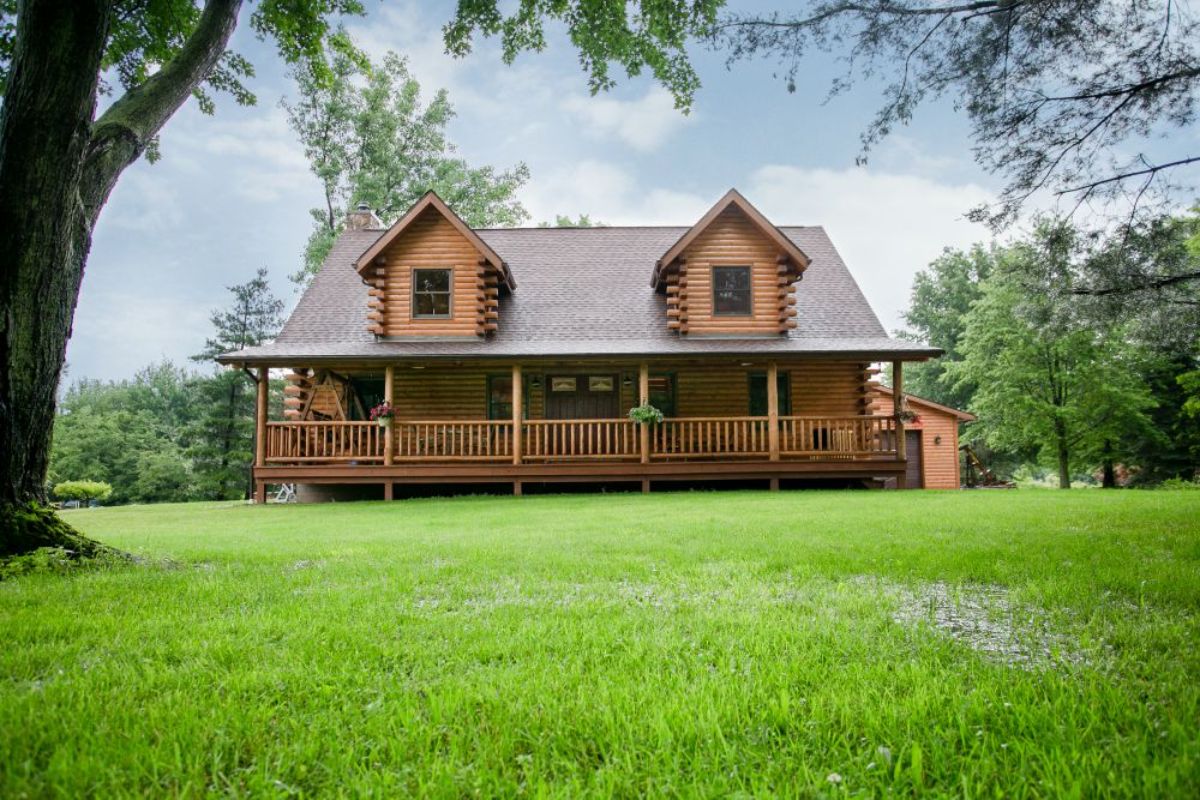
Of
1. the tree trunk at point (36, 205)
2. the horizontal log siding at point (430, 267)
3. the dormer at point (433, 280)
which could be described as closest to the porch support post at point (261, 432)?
the dormer at point (433, 280)

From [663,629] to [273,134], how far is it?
29.4m

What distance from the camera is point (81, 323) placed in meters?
88.0

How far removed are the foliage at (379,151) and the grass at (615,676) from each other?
77.0 feet

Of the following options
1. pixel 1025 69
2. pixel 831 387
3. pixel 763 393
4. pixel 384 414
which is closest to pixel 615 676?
pixel 1025 69

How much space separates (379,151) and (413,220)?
12.3 m

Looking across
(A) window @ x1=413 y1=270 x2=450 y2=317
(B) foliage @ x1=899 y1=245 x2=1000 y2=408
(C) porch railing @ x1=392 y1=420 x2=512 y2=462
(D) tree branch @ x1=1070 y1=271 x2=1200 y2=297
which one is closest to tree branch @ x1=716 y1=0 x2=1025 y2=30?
(D) tree branch @ x1=1070 y1=271 x2=1200 y2=297

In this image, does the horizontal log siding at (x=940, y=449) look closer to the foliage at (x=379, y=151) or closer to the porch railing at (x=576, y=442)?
the porch railing at (x=576, y=442)

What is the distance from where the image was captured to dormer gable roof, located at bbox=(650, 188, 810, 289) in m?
15.1

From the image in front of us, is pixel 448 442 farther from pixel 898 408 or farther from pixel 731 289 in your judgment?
pixel 898 408

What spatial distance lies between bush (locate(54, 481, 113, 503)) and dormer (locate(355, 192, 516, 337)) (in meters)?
23.4

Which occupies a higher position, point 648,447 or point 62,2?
point 62,2

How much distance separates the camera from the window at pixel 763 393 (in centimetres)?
1652

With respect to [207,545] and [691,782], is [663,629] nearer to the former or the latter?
[691,782]

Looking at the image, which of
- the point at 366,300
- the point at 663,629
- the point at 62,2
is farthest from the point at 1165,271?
the point at 366,300
